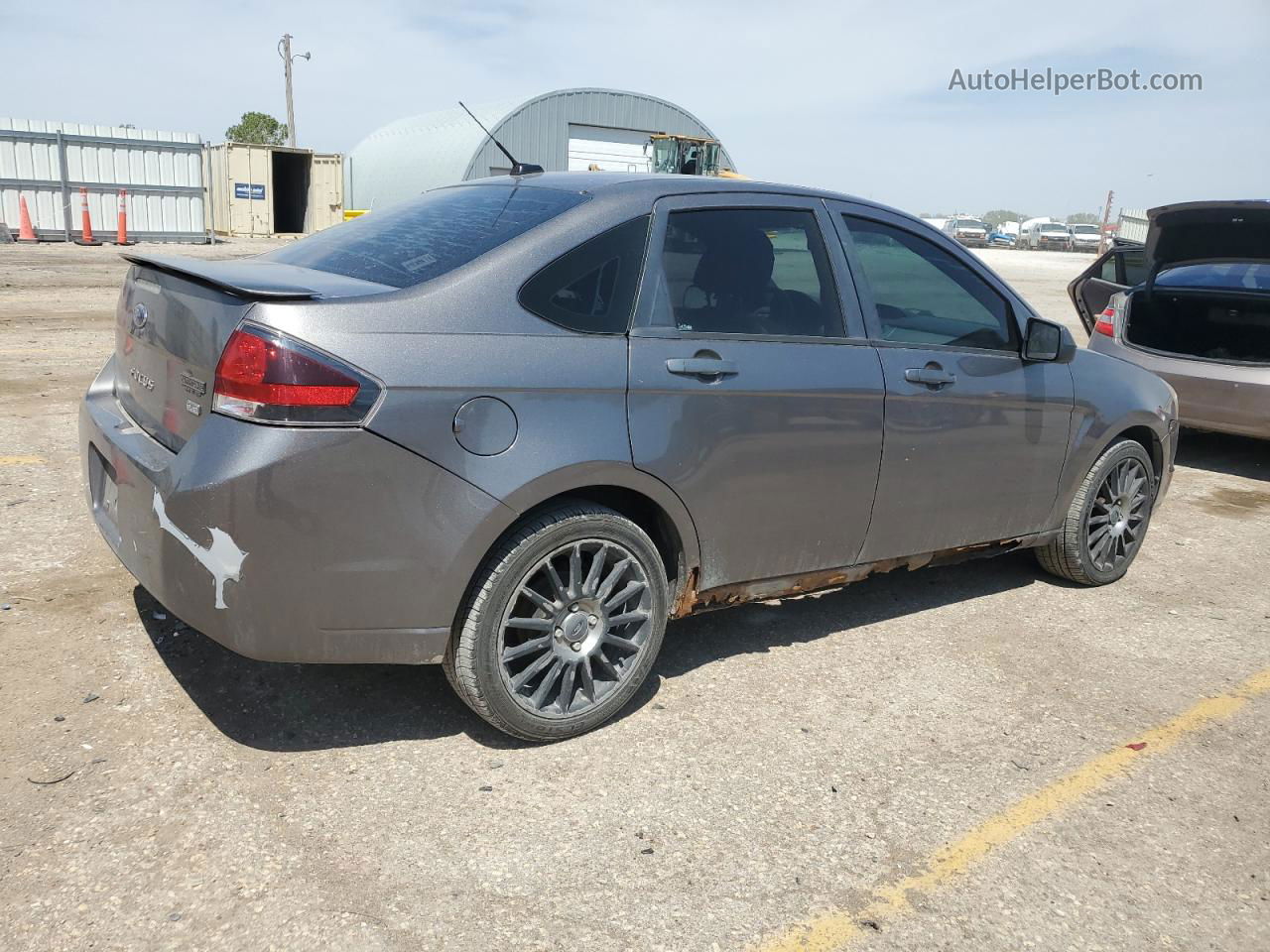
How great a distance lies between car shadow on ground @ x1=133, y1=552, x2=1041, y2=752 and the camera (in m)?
3.30

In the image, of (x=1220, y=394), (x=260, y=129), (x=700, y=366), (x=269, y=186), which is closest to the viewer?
(x=700, y=366)

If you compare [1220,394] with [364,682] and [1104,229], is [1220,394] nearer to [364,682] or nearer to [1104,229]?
[364,682]

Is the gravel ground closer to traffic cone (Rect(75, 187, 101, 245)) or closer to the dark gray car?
the dark gray car

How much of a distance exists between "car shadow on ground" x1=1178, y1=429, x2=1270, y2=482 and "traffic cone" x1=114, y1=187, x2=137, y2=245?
22.3m

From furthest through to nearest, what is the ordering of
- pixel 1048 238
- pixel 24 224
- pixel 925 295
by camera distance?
pixel 1048 238 → pixel 24 224 → pixel 925 295

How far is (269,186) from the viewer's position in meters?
28.8

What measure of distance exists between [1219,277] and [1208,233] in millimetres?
346

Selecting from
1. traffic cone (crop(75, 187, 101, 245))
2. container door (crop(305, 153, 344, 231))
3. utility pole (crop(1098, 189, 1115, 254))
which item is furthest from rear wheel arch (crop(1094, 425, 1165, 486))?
utility pole (crop(1098, 189, 1115, 254))

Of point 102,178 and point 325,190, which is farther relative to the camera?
point 325,190

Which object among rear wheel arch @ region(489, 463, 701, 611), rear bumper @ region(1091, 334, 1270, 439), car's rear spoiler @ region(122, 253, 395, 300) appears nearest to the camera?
car's rear spoiler @ region(122, 253, 395, 300)

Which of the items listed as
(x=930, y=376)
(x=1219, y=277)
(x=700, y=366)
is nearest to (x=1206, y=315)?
(x=1219, y=277)

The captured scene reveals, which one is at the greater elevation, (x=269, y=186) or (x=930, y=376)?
(x=269, y=186)

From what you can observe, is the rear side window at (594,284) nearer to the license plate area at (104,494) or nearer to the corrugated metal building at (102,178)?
the license plate area at (104,494)

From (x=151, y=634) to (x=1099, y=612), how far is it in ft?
12.8
